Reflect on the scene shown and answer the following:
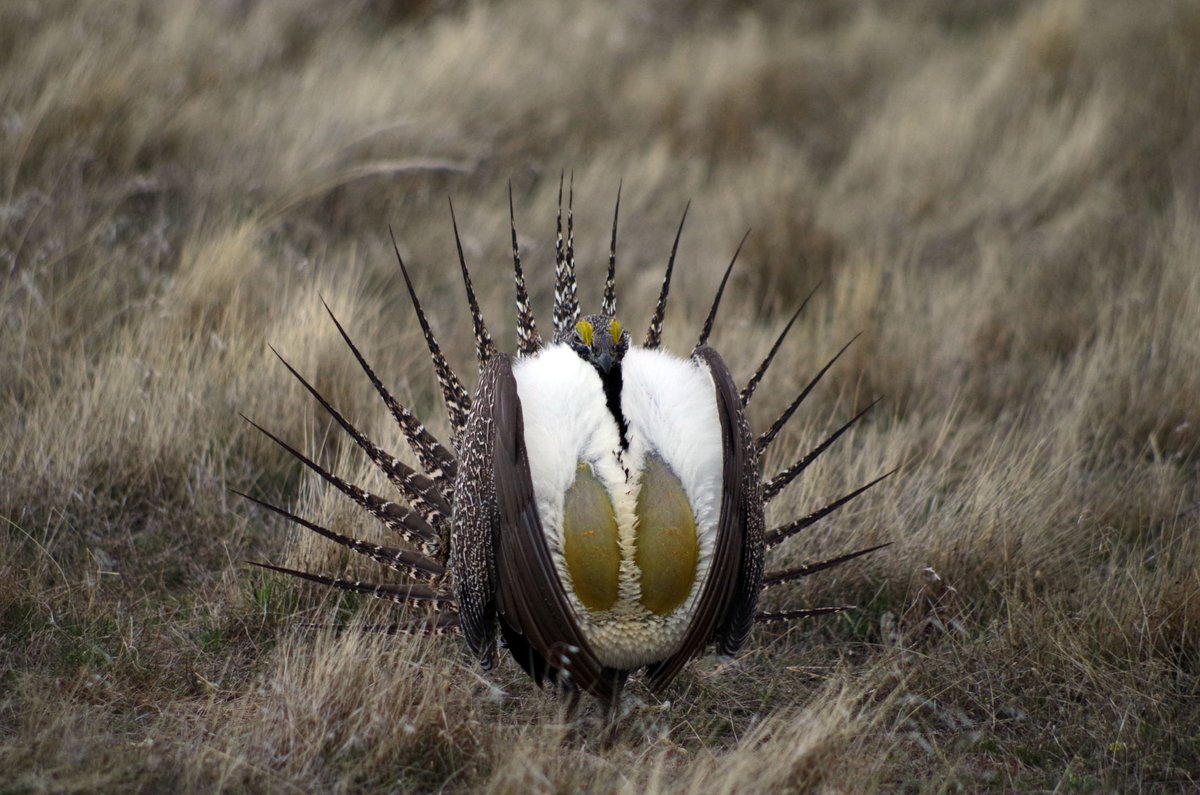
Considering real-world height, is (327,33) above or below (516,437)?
above

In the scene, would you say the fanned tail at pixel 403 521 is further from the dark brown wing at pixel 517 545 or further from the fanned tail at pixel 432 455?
the dark brown wing at pixel 517 545

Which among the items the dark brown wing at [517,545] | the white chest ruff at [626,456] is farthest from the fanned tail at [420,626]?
the white chest ruff at [626,456]

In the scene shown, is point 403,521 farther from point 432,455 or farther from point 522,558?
Result: point 522,558

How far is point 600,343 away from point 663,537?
36 cm

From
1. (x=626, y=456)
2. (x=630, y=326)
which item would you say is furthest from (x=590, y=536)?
(x=630, y=326)

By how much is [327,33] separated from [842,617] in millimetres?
4323

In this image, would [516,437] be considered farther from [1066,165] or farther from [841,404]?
[1066,165]

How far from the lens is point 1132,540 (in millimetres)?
3131

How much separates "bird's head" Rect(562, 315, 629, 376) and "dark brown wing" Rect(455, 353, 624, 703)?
0.14m

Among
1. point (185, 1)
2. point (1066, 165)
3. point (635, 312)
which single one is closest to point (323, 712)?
point (635, 312)

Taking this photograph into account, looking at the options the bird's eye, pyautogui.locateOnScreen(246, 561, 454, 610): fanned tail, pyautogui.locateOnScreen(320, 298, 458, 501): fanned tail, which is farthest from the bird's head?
pyautogui.locateOnScreen(246, 561, 454, 610): fanned tail

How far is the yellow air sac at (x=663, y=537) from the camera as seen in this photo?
2012mm

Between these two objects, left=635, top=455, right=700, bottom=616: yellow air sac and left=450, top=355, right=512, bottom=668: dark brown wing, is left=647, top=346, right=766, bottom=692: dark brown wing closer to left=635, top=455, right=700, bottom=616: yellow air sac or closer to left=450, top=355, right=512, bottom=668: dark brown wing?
left=635, top=455, right=700, bottom=616: yellow air sac

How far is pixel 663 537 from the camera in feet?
6.60
